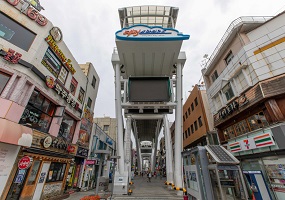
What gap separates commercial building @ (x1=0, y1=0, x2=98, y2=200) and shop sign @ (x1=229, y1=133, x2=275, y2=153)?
15.7 metres

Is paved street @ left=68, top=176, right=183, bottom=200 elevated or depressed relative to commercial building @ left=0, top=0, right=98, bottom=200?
depressed

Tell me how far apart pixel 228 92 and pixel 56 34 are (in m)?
18.6

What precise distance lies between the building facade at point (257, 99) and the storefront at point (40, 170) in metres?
15.9

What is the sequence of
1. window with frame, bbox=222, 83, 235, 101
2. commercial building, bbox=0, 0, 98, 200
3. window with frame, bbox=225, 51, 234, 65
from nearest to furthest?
commercial building, bbox=0, 0, 98, 200 < window with frame, bbox=222, 83, 235, 101 < window with frame, bbox=225, 51, 234, 65

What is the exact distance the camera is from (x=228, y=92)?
15914 millimetres

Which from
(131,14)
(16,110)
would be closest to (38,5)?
(16,110)

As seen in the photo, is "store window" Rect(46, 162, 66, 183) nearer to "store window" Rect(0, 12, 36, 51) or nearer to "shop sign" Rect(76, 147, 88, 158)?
"shop sign" Rect(76, 147, 88, 158)

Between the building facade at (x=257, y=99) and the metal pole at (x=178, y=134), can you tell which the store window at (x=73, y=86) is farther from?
the building facade at (x=257, y=99)

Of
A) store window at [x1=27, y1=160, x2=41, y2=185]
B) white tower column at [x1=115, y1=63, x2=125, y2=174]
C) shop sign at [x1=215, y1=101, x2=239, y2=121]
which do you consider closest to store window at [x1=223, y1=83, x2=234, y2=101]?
shop sign at [x1=215, y1=101, x2=239, y2=121]

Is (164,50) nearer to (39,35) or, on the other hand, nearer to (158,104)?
(158,104)

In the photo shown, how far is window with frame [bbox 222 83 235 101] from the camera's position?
1535 cm

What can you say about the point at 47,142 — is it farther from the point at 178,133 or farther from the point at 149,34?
the point at 149,34

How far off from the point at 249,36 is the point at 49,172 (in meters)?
22.3

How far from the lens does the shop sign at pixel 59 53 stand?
12.3m
